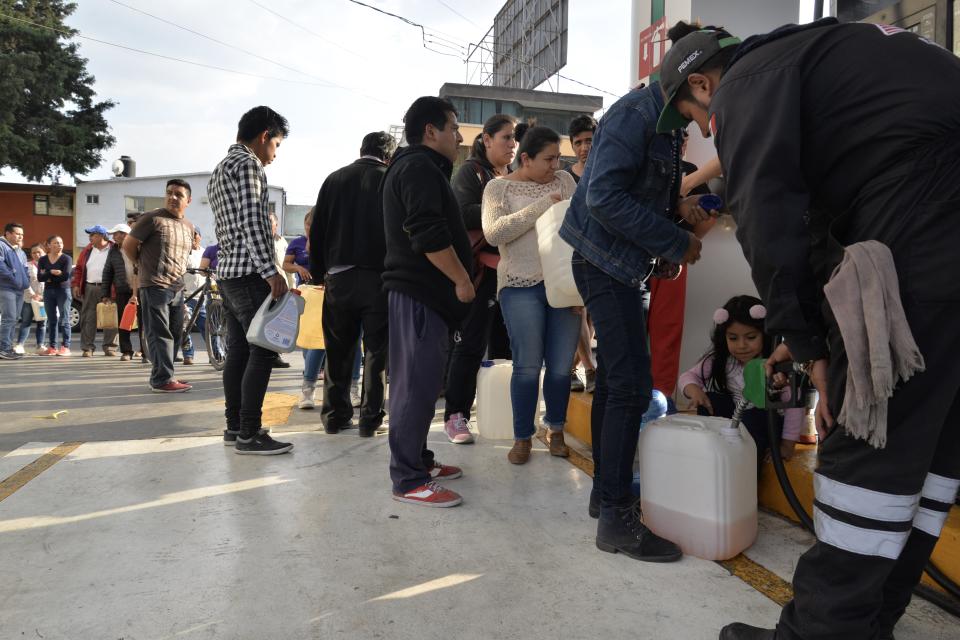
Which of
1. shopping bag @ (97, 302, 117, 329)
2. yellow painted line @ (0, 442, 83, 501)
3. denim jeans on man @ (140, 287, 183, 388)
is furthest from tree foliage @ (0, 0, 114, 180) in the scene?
yellow painted line @ (0, 442, 83, 501)

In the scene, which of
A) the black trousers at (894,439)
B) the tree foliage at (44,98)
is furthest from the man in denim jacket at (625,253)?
the tree foliage at (44,98)

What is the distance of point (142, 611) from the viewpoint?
79.4 inches

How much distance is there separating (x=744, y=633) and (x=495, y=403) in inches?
103

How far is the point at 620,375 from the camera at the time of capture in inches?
101

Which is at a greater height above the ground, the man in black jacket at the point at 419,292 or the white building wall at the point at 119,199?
the white building wall at the point at 119,199

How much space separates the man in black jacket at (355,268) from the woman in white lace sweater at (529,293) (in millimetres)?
774

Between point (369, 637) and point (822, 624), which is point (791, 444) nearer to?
point (822, 624)

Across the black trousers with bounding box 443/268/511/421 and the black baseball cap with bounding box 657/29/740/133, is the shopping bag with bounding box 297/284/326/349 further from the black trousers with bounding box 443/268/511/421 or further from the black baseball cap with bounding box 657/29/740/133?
the black baseball cap with bounding box 657/29/740/133

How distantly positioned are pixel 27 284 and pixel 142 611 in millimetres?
8536

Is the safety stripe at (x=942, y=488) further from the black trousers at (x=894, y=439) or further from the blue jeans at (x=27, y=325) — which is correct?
the blue jeans at (x=27, y=325)

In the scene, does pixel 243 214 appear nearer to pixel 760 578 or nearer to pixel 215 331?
pixel 760 578

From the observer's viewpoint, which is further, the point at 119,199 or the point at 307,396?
the point at 119,199

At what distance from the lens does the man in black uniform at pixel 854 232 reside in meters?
1.43

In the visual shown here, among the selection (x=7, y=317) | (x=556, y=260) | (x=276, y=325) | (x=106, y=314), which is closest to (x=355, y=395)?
(x=276, y=325)
